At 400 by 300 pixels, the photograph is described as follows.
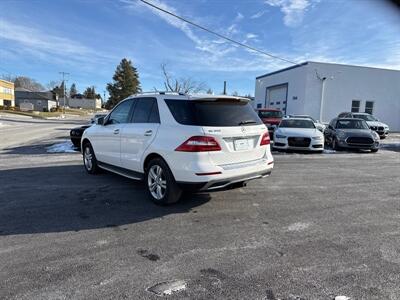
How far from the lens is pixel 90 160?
7383 millimetres

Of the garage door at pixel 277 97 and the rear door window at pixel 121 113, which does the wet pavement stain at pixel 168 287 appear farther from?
the garage door at pixel 277 97

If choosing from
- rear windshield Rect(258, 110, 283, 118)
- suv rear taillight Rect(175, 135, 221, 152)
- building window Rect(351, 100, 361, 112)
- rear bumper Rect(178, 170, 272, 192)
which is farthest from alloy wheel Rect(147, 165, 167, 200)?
building window Rect(351, 100, 361, 112)

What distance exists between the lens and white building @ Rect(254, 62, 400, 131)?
28438 mm

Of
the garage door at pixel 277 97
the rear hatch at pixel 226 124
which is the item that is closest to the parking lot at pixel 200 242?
the rear hatch at pixel 226 124

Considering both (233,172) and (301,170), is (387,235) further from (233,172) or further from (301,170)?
(301,170)

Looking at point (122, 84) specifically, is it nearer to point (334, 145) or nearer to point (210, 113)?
point (334, 145)

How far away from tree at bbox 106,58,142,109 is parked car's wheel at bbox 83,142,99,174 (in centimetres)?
6933

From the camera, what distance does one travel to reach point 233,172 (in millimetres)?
4676

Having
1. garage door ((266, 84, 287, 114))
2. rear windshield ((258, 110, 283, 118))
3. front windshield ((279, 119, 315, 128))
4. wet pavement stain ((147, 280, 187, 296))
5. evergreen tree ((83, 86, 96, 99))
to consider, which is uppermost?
evergreen tree ((83, 86, 96, 99))

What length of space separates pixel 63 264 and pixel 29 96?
11049 centimetres

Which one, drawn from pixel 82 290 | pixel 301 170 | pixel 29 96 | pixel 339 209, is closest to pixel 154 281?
pixel 82 290

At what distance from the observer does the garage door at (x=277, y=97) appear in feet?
108

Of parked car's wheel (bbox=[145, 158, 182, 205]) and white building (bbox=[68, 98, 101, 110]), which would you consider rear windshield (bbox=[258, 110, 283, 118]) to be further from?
white building (bbox=[68, 98, 101, 110])

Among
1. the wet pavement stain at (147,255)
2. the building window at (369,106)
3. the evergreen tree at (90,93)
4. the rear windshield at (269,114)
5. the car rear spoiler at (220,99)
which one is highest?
the evergreen tree at (90,93)
